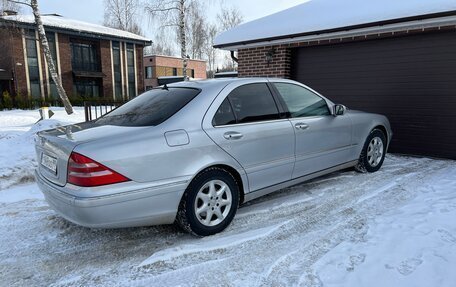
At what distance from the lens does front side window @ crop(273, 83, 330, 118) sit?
4.21 m

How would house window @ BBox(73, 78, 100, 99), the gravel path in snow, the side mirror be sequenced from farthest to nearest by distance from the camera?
1. house window @ BBox(73, 78, 100, 99)
2. the side mirror
3. the gravel path in snow

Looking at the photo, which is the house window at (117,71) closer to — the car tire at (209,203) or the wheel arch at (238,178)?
the wheel arch at (238,178)

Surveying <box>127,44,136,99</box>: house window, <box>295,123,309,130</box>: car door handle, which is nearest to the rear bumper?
<box>295,123,309,130</box>: car door handle

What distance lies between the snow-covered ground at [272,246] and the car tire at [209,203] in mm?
144

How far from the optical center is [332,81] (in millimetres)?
7824

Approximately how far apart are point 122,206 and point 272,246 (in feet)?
4.44

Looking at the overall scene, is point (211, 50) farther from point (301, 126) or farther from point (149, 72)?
point (301, 126)

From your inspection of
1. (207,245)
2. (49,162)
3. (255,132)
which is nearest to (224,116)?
(255,132)

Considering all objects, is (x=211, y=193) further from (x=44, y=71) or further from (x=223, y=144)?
(x=44, y=71)

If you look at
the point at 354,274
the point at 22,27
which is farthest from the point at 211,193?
the point at 22,27

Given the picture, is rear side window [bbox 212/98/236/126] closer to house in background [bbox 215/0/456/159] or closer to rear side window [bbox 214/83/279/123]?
rear side window [bbox 214/83/279/123]

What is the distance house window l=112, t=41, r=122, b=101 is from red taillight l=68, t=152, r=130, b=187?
2961 cm

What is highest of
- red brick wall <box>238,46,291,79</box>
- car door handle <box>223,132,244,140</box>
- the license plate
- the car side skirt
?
red brick wall <box>238,46,291,79</box>

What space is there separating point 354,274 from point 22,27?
26.9m
